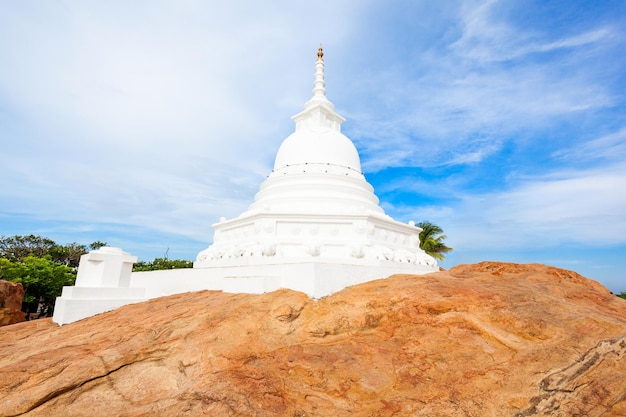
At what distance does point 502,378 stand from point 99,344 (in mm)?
9523

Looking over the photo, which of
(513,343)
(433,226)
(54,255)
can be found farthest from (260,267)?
(54,255)

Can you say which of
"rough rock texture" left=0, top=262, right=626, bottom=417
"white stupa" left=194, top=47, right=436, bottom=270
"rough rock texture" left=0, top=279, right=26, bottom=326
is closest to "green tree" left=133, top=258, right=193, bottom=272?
"rough rock texture" left=0, top=279, right=26, bottom=326

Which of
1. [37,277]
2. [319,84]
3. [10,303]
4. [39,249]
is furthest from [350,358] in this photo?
[39,249]

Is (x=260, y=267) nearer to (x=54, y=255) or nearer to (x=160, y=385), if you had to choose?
(x=160, y=385)

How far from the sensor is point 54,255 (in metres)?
40.8

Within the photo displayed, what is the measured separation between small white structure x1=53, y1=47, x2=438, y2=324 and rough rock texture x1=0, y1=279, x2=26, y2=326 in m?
9.46

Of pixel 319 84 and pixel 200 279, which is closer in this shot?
pixel 200 279

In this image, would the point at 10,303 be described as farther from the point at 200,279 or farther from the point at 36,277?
the point at 200,279

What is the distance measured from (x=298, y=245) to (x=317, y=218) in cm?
156

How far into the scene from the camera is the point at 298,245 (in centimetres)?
1656

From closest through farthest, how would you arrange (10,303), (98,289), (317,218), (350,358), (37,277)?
(350,358) → (98,289) → (317,218) → (10,303) → (37,277)

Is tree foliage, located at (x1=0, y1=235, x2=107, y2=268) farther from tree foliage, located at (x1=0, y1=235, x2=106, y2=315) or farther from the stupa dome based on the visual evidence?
the stupa dome

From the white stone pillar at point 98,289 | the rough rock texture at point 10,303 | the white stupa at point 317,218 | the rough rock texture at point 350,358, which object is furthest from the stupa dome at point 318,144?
the rough rock texture at point 10,303

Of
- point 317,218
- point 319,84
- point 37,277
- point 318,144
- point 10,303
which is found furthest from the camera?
point 37,277
